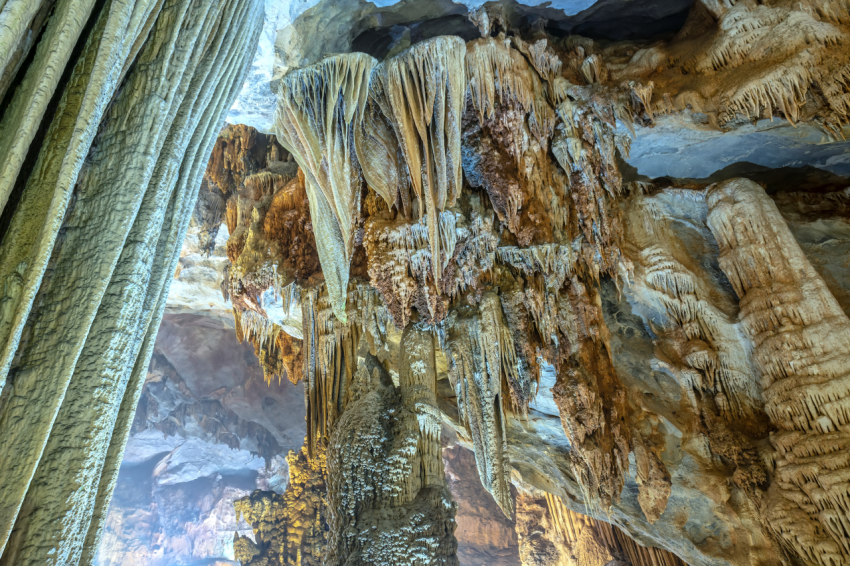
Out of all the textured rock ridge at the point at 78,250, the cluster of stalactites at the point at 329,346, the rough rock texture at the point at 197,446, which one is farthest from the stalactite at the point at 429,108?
the rough rock texture at the point at 197,446

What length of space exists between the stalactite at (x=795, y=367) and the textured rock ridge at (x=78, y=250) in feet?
14.5

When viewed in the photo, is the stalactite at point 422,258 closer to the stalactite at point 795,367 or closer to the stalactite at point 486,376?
the stalactite at point 486,376

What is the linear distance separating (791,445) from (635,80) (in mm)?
3272

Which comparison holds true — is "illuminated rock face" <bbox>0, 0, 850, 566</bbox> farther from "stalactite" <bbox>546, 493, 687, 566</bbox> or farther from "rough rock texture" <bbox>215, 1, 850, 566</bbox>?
"stalactite" <bbox>546, 493, 687, 566</bbox>

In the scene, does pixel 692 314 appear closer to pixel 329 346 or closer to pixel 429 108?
pixel 429 108

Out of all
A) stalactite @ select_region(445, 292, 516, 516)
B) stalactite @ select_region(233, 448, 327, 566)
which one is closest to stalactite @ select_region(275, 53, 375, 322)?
stalactite @ select_region(445, 292, 516, 516)

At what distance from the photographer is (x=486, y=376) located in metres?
4.55

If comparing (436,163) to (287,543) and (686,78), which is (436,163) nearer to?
(686,78)

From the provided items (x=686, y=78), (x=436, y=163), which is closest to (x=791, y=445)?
(x=686, y=78)

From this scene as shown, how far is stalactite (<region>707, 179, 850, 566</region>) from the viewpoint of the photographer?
3.49 metres

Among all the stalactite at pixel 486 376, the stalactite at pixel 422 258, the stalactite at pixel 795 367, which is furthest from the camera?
the stalactite at pixel 422 258

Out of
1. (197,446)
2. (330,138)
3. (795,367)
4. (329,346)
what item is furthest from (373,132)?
(197,446)

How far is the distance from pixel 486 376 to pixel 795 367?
248 centimetres

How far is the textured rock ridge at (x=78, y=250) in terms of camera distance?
1049 millimetres
